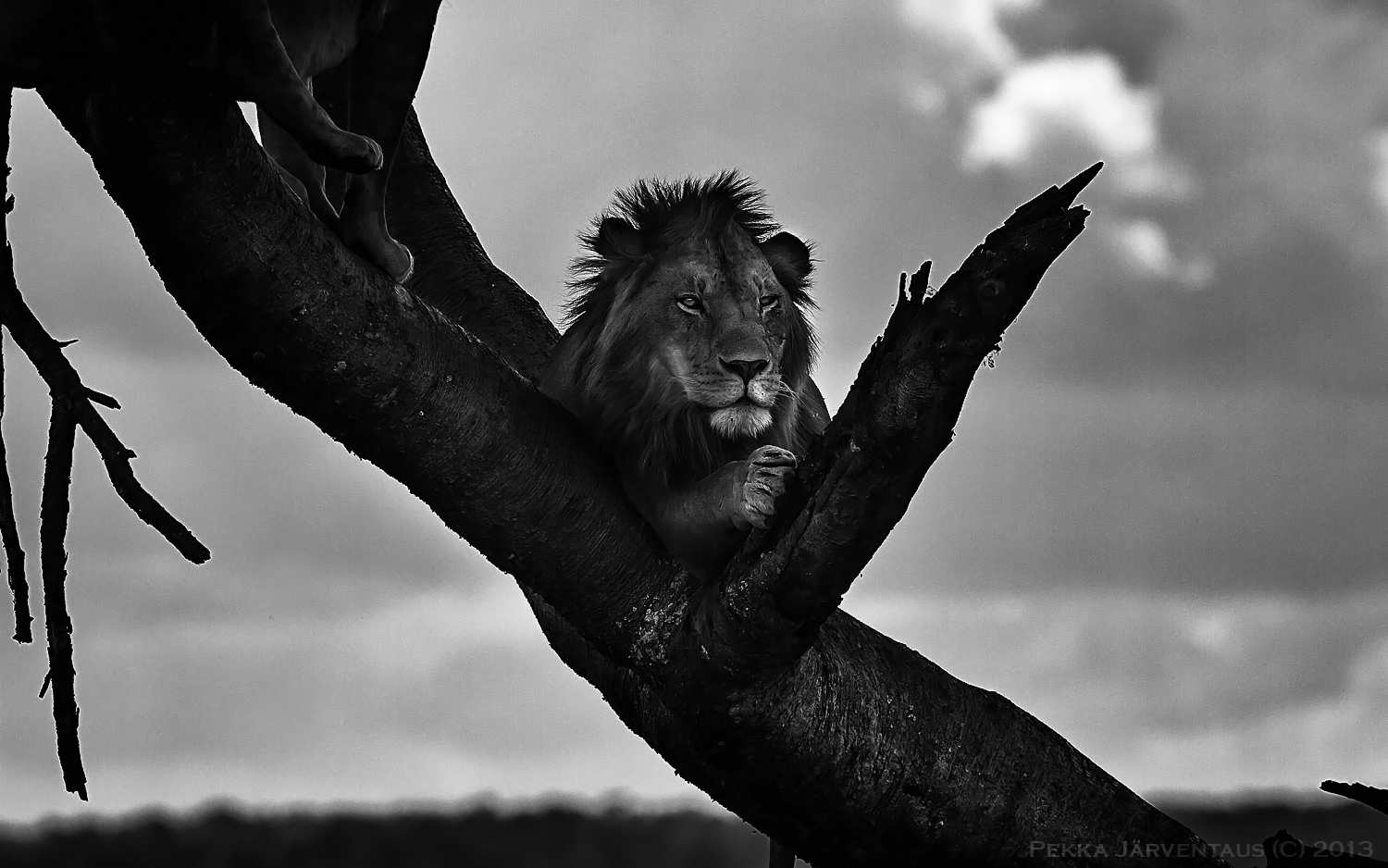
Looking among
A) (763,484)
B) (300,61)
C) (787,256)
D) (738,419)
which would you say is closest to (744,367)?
(738,419)

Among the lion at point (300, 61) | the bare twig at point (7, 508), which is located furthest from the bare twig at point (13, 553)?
the lion at point (300, 61)

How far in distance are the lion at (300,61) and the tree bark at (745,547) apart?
0.33 ft

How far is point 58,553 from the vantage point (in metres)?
4.53

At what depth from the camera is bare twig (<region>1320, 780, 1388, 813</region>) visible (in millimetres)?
3719

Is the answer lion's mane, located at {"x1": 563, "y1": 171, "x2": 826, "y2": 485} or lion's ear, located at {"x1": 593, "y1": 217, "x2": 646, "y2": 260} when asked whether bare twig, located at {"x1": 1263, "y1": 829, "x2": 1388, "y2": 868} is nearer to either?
lion's mane, located at {"x1": 563, "y1": 171, "x2": 826, "y2": 485}

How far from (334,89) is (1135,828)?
3.43 metres

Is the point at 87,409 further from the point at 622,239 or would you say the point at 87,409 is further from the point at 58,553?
the point at 622,239

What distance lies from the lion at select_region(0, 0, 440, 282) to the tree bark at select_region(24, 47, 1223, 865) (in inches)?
3.9

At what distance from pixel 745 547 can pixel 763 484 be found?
173 millimetres

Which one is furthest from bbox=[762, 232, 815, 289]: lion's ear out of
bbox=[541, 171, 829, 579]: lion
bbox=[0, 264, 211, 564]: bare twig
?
bbox=[0, 264, 211, 564]: bare twig

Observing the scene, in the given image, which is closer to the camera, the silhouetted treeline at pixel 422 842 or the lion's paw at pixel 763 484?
the lion's paw at pixel 763 484

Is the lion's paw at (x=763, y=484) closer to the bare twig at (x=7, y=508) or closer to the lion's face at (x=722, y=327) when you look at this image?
the lion's face at (x=722, y=327)

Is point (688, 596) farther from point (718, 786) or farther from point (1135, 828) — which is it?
point (1135, 828)

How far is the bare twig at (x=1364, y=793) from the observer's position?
3.72 meters
